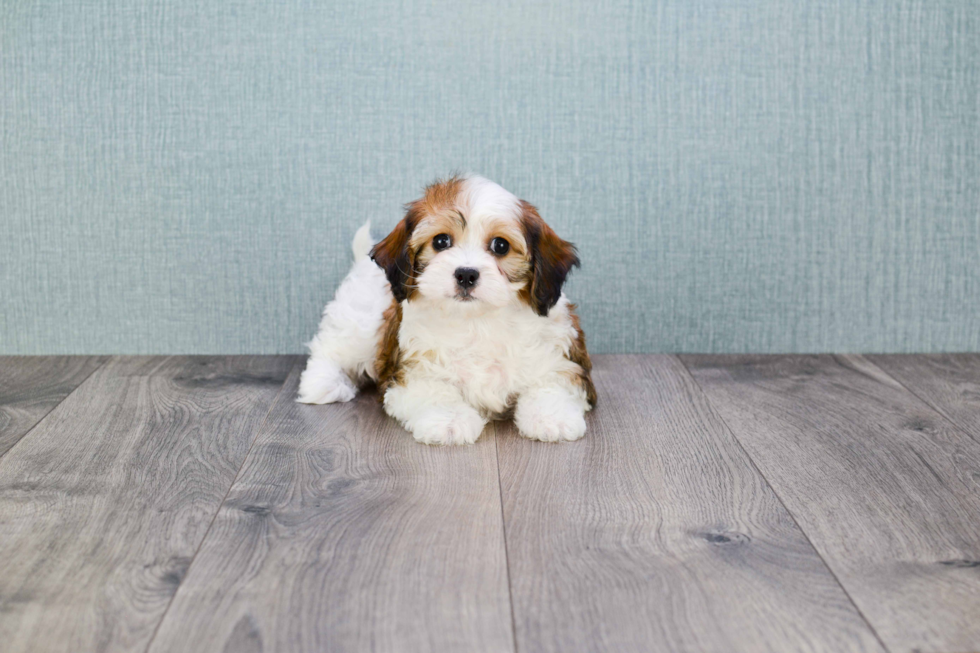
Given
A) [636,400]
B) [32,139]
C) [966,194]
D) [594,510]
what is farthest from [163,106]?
[966,194]

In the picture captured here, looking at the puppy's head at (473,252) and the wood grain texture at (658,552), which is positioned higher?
the puppy's head at (473,252)

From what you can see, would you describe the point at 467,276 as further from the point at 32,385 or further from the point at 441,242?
the point at 32,385

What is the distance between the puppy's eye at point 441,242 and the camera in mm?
1990

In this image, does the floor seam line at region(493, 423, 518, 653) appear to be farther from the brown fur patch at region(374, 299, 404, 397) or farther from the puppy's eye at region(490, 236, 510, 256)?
the puppy's eye at region(490, 236, 510, 256)

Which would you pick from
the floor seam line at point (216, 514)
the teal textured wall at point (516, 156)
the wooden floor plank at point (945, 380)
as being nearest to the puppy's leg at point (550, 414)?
the floor seam line at point (216, 514)

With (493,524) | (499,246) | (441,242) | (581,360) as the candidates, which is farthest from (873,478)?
(441,242)

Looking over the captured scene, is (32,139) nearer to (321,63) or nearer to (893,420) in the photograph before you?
(321,63)

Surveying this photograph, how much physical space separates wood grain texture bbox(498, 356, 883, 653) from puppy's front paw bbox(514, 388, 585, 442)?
0.09 feet

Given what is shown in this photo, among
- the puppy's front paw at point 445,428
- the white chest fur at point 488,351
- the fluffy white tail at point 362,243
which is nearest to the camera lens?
the puppy's front paw at point 445,428

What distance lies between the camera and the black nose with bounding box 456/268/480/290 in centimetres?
192

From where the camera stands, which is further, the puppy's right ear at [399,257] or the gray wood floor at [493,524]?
the puppy's right ear at [399,257]

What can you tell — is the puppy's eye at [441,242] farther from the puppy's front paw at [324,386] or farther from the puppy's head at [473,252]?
the puppy's front paw at [324,386]

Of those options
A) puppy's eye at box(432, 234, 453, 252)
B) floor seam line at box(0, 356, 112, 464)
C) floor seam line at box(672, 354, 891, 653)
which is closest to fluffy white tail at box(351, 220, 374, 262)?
puppy's eye at box(432, 234, 453, 252)

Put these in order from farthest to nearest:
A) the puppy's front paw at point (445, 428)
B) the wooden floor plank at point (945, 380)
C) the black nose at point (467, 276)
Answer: the wooden floor plank at point (945, 380) < the puppy's front paw at point (445, 428) < the black nose at point (467, 276)
